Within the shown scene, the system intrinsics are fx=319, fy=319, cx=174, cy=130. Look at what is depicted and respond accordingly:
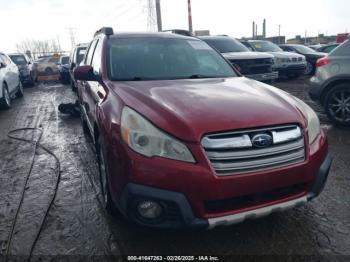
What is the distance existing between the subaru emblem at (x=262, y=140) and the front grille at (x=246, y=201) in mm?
342

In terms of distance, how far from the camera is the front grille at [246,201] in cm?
216

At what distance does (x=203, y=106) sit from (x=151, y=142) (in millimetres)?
516

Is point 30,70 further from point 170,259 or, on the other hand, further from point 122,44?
point 170,259

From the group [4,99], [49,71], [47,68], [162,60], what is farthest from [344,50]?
[47,68]

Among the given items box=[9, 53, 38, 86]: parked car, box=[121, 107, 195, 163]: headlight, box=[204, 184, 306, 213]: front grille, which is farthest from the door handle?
box=[9, 53, 38, 86]: parked car

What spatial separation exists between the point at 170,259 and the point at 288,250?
883 millimetres

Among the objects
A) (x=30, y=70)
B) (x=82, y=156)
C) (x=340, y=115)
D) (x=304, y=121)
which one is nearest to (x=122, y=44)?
(x=82, y=156)

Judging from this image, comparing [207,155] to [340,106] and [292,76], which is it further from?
[292,76]

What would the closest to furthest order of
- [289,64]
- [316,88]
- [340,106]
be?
[340,106], [316,88], [289,64]

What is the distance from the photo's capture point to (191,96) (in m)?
2.61

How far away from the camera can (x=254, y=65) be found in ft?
31.2

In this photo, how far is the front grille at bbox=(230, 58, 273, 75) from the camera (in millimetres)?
9359

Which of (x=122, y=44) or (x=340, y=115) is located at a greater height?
(x=122, y=44)

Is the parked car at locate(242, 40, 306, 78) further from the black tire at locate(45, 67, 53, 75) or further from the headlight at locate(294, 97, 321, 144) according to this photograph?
the black tire at locate(45, 67, 53, 75)
